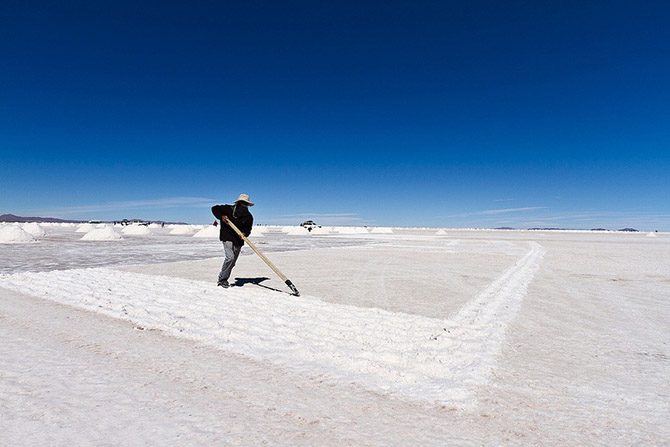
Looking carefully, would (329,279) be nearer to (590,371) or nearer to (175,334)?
(175,334)

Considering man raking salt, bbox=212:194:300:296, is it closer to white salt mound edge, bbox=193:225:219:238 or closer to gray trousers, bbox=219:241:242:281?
gray trousers, bbox=219:241:242:281

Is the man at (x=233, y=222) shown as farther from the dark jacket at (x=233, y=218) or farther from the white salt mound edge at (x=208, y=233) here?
the white salt mound edge at (x=208, y=233)

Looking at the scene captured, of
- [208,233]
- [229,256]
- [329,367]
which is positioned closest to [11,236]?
[208,233]

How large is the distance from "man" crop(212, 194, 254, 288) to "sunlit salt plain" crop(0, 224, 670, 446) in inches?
25.4

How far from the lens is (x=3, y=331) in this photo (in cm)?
566

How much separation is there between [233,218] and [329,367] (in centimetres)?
583

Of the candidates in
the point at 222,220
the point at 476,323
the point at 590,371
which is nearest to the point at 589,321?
the point at 476,323

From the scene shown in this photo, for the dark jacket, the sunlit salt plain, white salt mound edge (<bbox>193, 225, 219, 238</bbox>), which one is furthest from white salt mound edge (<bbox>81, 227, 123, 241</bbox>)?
the dark jacket

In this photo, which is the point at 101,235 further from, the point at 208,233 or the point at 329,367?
the point at 329,367

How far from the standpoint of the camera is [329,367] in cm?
446

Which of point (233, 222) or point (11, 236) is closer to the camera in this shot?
point (233, 222)

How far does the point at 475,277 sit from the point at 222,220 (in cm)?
751

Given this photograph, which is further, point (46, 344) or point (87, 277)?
point (87, 277)

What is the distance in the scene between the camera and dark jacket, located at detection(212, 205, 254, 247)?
945 cm
